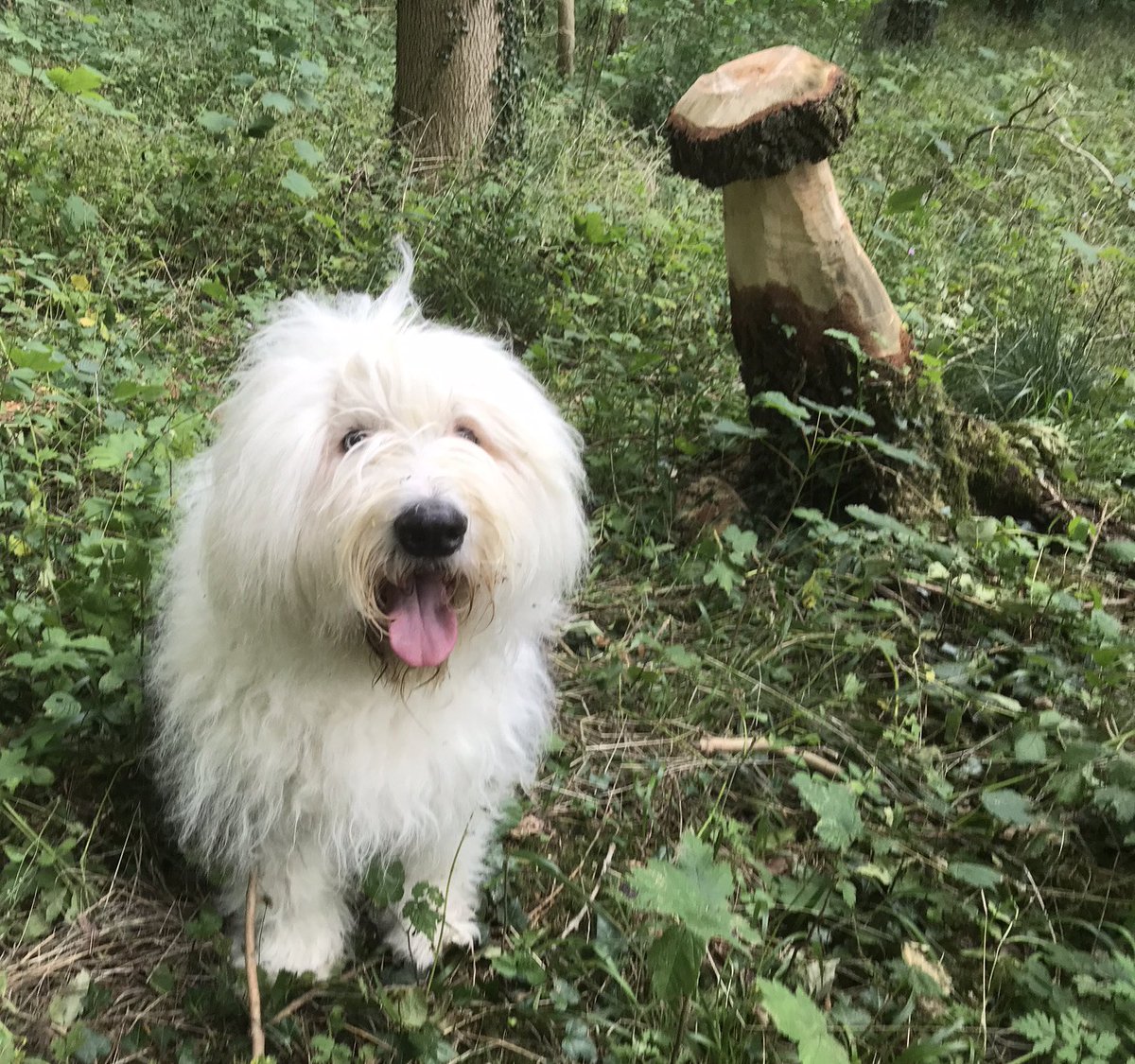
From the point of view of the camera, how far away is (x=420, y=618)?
166cm

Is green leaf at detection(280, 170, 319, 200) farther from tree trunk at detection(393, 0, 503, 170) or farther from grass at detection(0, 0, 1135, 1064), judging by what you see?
tree trunk at detection(393, 0, 503, 170)

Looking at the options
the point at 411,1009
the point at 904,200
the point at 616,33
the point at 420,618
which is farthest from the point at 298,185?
the point at 616,33

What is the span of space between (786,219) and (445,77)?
2.54 m

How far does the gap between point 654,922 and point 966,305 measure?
3.92 metres

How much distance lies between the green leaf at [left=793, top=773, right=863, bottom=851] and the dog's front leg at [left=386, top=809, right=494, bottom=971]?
75 centimetres

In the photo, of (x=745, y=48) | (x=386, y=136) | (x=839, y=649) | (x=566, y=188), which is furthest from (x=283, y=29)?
(x=839, y=649)

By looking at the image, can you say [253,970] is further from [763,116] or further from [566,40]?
[566,40]

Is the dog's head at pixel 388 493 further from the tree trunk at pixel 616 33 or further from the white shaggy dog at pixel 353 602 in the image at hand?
the tree trunk at pixel 616 33

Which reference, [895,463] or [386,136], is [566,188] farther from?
[895,463]

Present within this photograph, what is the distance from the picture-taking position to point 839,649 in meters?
2.69

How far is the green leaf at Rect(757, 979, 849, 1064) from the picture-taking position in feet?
4.46

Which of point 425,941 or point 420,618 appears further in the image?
point 425,941

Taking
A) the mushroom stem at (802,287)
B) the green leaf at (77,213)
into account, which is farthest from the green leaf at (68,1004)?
the green leaf at (77,213)

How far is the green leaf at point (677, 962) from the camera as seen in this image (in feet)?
4.44
